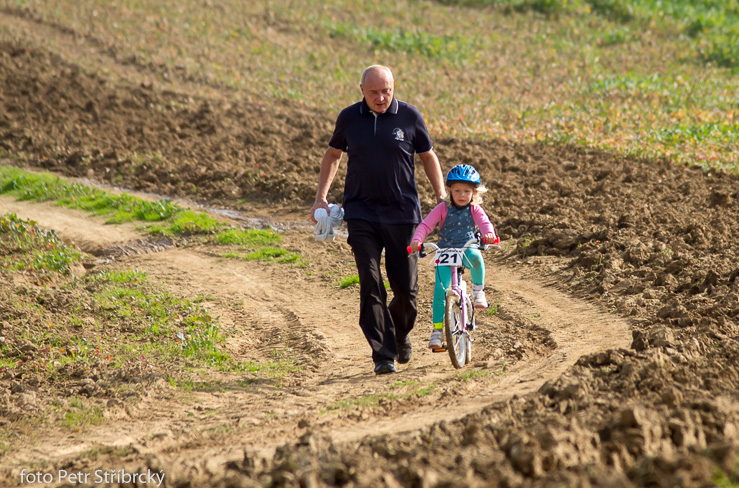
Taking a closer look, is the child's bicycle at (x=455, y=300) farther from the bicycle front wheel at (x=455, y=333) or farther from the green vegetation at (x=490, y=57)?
the green vegetation at (x=490, y=57)

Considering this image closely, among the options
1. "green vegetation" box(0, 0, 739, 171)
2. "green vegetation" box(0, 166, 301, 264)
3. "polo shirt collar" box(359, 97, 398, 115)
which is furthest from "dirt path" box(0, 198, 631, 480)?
"green vegetation" box(0, 0, 739, 171)

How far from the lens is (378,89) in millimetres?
6641

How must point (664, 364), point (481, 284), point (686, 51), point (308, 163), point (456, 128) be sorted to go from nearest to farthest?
point (664, 364) < point (481, 284) < point (308, 163) < point (456, 128) < point (686, 51)

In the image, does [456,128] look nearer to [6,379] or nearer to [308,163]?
[308,163]

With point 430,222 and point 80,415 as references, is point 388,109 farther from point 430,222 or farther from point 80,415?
point 80,415

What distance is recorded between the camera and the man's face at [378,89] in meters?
6.62

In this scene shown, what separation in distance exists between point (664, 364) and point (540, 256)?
5.63 m

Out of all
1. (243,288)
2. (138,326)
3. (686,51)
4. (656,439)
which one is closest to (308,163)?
(243,288)

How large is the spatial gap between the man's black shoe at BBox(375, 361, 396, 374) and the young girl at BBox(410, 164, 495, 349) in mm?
408

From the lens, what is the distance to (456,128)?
19359mm

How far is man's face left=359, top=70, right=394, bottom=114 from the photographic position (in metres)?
6.62

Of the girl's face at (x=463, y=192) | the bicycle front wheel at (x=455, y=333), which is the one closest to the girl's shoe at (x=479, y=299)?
the bicycle front wheel at (x=455, y=333)

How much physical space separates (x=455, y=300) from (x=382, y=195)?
1.11m

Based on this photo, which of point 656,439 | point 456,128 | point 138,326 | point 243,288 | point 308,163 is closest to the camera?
point 656,439
